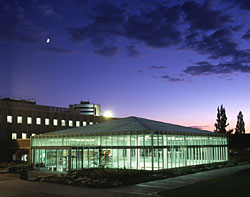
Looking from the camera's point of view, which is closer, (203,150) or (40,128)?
(203,150)

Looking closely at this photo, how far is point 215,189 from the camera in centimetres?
2338

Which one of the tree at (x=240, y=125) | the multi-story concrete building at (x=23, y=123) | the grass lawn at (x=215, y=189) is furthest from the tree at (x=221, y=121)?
the grass lawn at (x=215, y=189)

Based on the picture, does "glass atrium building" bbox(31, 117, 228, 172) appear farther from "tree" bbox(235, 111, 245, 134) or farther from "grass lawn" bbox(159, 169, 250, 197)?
"tree" bbox(235, 111, 245, 134)

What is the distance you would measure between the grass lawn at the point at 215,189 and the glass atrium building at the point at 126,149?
8.43 meters

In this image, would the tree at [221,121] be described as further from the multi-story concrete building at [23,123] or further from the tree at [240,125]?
the multi-story concrete building at [23,123]

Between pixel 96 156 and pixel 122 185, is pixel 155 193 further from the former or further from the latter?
pixel 96 156

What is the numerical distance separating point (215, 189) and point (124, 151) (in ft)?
48.4

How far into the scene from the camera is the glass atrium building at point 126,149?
1380 inches

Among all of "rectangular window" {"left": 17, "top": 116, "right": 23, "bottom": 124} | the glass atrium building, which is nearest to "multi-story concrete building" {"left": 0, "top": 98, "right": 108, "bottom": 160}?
"rectangular window" {"left": 17, "top": 116, "right": 23, "bottom": 124}

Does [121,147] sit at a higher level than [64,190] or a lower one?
higher

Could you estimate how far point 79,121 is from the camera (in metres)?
82.5

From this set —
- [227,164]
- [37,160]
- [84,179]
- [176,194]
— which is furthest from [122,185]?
[227,164]

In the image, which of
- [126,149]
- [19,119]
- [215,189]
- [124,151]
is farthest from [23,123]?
[215,189]

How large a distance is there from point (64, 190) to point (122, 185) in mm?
4813
